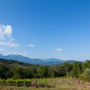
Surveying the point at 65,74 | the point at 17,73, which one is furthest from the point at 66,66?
the point at 17,73

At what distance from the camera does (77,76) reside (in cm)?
2839

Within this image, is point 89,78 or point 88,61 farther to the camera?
point 88,61

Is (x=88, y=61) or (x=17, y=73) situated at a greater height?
(x=88, y=61)

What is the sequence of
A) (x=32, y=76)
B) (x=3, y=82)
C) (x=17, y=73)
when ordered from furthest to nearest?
1. (x=32, y=76)
2. (x=17, y=73)
3. (x=3, y=82)

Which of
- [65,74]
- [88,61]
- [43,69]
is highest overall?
[88,61]

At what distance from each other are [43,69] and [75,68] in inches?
420

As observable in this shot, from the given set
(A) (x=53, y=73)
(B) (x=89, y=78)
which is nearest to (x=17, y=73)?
(A) (x=53, y=73)

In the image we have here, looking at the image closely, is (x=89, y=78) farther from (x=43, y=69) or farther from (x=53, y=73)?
(x=43, y=69)

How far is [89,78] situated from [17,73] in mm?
19875

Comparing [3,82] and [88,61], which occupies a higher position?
[88,61]

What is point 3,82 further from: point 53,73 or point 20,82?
point 53,73

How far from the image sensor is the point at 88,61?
1229 inches

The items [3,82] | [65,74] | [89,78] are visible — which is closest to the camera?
[3,82]

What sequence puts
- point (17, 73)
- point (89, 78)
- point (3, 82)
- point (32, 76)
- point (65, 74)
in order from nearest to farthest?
point (3, 82), point (89, 78), point (17, 73), point (32, 76), point (65, 74)
